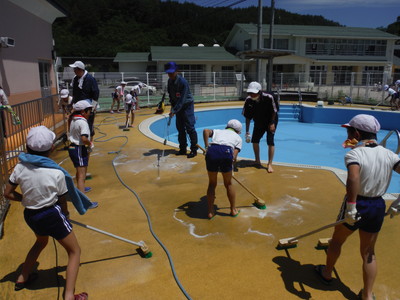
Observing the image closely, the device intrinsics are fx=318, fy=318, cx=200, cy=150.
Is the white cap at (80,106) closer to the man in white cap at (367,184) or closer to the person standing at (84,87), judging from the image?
the person standing at (84,87)

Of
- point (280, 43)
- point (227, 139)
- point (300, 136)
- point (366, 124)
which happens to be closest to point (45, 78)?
point (300, 136)

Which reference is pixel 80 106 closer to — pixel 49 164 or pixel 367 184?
pixel 49 164

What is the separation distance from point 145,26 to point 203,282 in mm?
75519

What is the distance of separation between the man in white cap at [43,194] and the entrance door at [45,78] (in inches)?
415

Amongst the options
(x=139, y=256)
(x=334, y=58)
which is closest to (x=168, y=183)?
(x=139, y=256)

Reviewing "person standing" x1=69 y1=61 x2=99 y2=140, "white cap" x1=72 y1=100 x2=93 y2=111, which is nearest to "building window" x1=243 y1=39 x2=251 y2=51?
"person standing" x1=69 y1=61 x2=99 y2=140

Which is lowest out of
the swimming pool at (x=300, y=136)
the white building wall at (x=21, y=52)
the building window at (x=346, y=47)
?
the swimming pool at (x=300, y=136)

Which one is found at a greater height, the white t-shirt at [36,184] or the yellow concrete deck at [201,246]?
the white t-shirt at [36,184]

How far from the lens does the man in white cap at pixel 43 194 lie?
8.28 ft

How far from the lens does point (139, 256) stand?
343 centimetres

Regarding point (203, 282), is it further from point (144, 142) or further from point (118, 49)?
point (118, 49)

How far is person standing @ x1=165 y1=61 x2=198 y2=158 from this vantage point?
6.87 m

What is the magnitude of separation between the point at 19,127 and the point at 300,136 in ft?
34.5

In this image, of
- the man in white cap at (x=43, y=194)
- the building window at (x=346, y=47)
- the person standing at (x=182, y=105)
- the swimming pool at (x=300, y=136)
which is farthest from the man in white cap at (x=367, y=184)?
the building window at (x=346, y=47)
